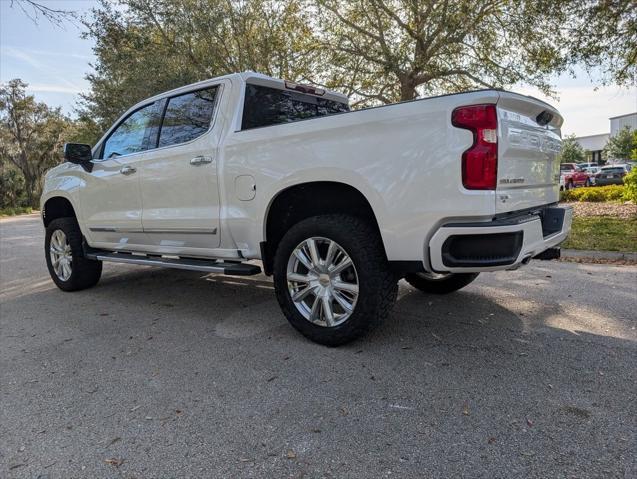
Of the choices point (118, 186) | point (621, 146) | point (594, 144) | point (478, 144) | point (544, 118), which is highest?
point (594, 144)

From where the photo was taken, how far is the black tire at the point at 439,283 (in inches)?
178

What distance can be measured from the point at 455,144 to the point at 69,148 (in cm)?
420

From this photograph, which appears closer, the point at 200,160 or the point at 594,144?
the point at 200,160

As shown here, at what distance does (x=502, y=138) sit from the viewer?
2736 mm

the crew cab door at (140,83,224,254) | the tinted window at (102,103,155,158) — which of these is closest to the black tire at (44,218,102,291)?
the tinted window at (102,103,155,158)

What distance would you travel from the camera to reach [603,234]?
8133 millimetres

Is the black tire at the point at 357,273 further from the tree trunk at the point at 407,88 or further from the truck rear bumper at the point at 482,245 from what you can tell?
the tree trunk at the point at 407,88

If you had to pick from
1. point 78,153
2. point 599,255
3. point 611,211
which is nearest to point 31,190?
point 78,153

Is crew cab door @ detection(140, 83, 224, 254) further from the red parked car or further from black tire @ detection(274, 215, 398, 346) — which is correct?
the red parked car

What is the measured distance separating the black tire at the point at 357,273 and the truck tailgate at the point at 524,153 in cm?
84

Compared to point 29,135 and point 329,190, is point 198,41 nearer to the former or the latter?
point 329,190

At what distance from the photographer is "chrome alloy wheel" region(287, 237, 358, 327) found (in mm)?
3264

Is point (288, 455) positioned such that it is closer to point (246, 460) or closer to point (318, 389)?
point (246, 460)

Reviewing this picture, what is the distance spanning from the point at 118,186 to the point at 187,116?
1.15m
